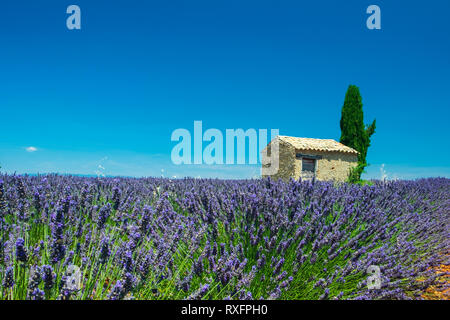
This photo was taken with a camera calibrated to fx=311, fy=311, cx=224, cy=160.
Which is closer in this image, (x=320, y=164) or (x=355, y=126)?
(x=320, y=164)

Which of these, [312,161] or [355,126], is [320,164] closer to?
[312,161]

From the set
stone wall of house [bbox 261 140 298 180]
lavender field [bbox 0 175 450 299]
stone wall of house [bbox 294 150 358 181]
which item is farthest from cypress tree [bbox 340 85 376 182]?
lavender field [bbox 0 175 450 299]

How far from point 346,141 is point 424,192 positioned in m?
15.7

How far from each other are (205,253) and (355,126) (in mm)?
21194

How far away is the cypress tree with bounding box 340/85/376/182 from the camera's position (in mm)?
20594

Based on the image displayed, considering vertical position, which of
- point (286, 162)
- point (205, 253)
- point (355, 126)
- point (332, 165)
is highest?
point (355, 126)

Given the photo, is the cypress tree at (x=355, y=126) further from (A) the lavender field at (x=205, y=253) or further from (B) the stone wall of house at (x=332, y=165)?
(A) the lavender field at (x=205, y=253)

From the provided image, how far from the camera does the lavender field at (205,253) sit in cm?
157

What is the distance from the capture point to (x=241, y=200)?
2.75m

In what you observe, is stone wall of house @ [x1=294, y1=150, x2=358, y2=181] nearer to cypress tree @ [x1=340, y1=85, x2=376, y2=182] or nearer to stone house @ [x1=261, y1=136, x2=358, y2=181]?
stone house @ [x1=261, y1=136, x2=358, y2=181]

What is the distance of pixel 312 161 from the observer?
647 inches

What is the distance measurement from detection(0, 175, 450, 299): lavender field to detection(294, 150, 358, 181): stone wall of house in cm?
1340

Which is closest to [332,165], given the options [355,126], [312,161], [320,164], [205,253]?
[320,164]
